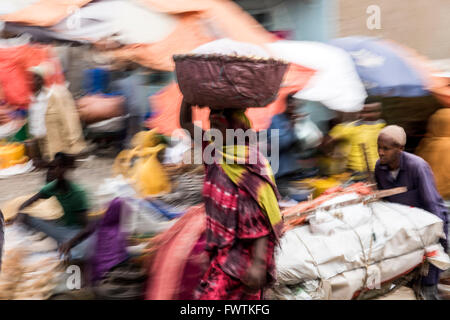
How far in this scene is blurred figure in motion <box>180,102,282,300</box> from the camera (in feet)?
7.46

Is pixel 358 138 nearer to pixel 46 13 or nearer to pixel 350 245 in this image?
pixel 350 245

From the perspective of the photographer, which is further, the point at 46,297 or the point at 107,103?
the point at 107,103

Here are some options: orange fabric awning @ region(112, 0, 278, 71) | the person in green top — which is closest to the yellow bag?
the person in green top

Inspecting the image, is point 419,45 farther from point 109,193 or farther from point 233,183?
point 233,183

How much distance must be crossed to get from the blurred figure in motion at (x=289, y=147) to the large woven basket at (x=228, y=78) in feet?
7.80

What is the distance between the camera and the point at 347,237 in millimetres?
3287

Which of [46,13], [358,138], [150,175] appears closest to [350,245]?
[358,138]

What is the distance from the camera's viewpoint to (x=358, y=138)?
15.5ft

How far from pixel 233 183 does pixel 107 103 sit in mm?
3641

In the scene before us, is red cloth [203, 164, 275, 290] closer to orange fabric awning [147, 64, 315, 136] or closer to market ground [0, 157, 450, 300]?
orange fabric awning [147, 64, 315, 136]

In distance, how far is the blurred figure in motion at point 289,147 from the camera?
4703mm

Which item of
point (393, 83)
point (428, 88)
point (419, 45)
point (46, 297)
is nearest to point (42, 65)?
point (46, 297)

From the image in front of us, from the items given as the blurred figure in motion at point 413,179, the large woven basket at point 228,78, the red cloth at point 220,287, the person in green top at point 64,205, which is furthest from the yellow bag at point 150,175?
the large woven basket at point 228,78

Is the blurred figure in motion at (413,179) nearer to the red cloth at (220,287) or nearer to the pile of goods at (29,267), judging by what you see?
the red cloth at (220,287)
